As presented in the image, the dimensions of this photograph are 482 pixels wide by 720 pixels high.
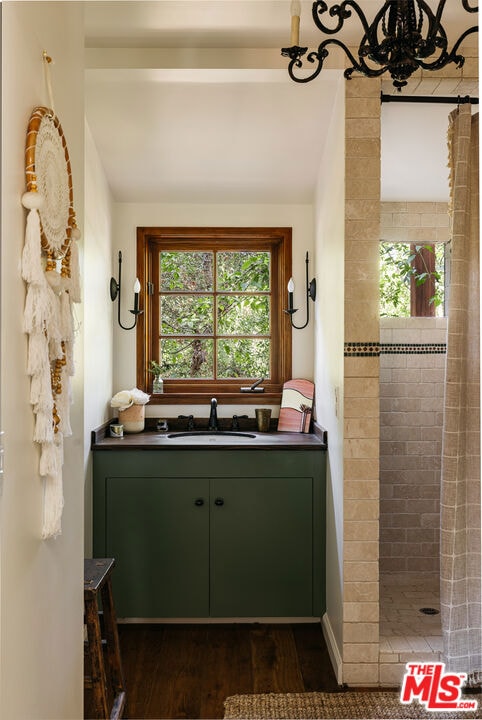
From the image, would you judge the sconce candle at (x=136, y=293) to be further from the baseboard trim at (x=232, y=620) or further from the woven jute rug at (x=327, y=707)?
the woven jute rug at (x=327, y=707)

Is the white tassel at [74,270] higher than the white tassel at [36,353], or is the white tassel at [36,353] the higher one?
the white tassel at [74,270]

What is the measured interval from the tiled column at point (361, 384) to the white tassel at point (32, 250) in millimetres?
1414

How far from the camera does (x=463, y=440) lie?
2.35 meters

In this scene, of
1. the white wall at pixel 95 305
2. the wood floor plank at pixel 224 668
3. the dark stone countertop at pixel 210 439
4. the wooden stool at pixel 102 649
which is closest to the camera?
the wooden stool at pixel 102 649

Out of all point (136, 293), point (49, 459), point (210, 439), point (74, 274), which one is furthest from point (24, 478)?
point (136, 293)

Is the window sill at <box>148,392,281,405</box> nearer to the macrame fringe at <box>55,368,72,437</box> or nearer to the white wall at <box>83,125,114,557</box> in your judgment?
the white wall at <box>83,125,114,557</box>

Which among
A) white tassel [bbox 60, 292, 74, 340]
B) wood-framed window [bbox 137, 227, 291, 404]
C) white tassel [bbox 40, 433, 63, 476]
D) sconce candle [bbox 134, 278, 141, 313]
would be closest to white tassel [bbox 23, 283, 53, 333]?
white tassel [bbox 60, 292, 74, 340]

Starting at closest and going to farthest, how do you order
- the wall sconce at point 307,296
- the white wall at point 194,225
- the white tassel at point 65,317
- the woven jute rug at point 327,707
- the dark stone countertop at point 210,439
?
the white tassel at point 65,317, the woven jute rug at point 327,707, the dark stone countertop at point 210,439, the wall sconce at point 307,296, the white wall at point 194,225

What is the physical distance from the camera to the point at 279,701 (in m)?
2.29

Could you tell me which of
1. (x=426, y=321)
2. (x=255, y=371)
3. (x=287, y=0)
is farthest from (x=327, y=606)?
(x=287, y=0)

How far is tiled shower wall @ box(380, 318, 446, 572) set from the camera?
3398mm

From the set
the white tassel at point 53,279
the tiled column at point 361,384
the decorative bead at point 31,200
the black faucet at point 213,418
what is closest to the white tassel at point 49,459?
the white tassel at point 53,279

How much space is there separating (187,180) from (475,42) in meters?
1.61

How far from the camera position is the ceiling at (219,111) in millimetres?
2258
